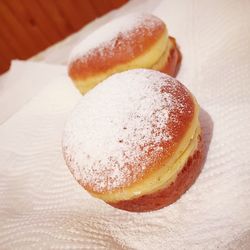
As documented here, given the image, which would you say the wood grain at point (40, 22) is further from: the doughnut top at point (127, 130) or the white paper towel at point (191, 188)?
the doughnut top at point (127, 130)

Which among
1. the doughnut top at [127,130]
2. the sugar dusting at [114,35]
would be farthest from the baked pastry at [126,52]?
the doughnut top at [127,130]

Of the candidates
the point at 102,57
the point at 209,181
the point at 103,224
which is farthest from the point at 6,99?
the point at 209,181

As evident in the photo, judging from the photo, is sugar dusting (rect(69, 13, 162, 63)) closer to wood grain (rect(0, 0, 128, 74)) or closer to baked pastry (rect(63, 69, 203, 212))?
baked pastry (rect(63, 69, 203, 212))

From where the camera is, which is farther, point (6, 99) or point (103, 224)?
point (6, 99)

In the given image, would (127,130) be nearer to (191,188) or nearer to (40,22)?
(191,188)

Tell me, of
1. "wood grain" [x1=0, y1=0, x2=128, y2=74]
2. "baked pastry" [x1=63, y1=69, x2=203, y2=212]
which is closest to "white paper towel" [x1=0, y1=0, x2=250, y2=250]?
"baked pastry" [x1=63, y1=69, x2=203, y2=212]

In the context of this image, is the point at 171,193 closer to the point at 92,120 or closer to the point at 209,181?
the point at 209,181

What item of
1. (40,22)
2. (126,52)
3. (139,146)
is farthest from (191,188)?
(40,22)
